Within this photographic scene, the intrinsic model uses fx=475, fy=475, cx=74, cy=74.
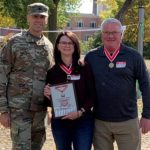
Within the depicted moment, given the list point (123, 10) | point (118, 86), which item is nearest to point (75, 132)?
point (118, 86)

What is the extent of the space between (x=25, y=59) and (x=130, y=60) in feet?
3.80

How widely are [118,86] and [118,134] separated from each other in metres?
0.56

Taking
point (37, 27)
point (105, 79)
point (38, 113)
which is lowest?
point (38, 113)

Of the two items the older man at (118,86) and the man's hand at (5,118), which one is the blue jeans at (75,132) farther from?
the man's hand at (5,118)

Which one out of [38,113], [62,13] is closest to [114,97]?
[38,113]

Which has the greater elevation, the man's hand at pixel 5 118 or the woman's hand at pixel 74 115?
the woman's hand at pixel 74 115

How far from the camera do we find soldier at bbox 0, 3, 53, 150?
524 cm

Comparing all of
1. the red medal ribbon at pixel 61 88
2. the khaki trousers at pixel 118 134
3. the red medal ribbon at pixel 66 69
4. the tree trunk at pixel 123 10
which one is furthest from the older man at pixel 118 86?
the tree trunk at pixel 123 10

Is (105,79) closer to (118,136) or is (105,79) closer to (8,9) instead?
(118,136)

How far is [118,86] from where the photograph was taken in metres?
4.94

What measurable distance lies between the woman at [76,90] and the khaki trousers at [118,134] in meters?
0.12

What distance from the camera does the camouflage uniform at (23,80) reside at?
524 cm

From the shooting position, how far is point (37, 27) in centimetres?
530

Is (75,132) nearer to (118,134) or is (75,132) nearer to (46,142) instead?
(118,134)
